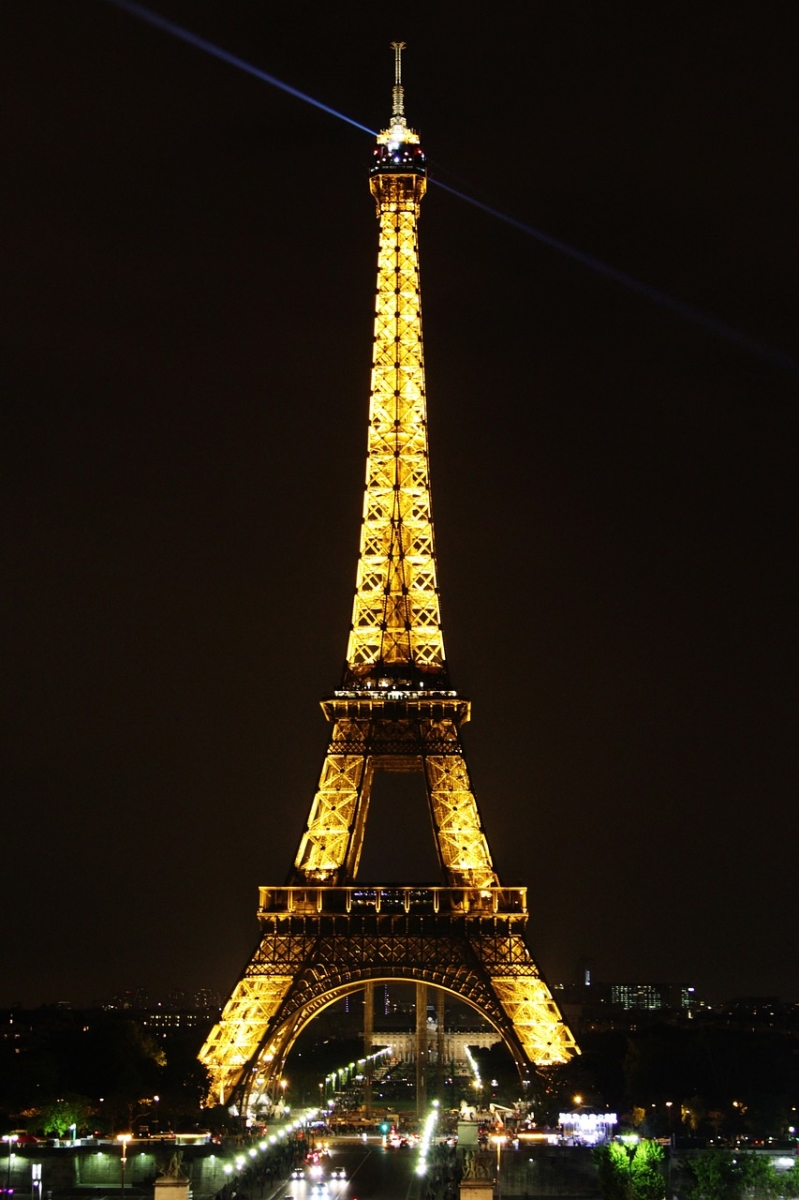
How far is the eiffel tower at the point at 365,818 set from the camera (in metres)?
83.6

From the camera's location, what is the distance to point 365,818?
8888 cm

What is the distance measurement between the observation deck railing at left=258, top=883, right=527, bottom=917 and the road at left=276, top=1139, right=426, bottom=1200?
30.7 ft

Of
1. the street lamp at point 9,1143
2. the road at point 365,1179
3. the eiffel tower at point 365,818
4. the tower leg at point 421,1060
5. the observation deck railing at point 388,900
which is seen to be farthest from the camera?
the tower leg at point 421,1060

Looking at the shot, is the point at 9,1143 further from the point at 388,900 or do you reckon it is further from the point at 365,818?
the point at 365,818

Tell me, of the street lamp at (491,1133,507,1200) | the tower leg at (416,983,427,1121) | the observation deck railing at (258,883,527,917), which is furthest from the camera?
the tower leg at (416,983,427,1121)

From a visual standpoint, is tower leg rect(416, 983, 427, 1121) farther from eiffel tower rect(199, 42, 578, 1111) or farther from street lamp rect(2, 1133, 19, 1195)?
street lamp rect(2, 1133, 19, 1195)

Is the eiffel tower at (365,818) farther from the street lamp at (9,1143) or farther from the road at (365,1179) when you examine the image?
the street lamp at (9,1143)

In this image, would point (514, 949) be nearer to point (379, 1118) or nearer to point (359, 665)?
point (359, 665)

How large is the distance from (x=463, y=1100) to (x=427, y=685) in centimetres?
3991

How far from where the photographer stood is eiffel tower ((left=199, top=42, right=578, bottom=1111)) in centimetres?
8356

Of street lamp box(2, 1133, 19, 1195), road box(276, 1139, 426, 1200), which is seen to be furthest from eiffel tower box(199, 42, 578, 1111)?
street lamp box(2, 1133, 19, 1195)

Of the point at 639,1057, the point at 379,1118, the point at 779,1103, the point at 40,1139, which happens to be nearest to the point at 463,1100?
the point at 379,1118

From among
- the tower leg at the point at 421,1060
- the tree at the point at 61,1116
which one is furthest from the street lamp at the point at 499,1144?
the tower leg at the point at 421,1060

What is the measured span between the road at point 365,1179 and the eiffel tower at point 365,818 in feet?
18.7
